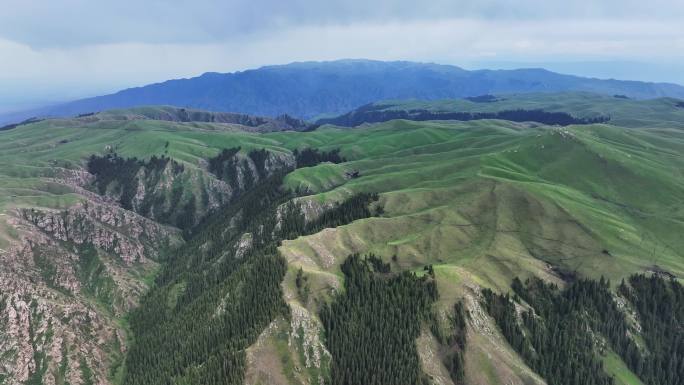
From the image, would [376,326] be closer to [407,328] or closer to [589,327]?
[407,328]

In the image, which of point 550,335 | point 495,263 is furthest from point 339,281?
point 550,335

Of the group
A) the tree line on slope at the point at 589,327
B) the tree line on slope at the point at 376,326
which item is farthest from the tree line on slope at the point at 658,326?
the tree line on slope at the point at 376,326

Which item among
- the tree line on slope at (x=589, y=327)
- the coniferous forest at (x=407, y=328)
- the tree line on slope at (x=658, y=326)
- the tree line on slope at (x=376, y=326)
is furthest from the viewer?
the tree line on slope at (x=658, y=326)

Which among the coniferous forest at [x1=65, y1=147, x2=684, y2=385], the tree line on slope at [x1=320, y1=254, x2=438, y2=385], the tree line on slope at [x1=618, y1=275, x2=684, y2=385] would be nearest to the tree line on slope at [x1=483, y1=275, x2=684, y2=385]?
the tree line on slope at [x1=618, y1=275, x2=684, y2=385]

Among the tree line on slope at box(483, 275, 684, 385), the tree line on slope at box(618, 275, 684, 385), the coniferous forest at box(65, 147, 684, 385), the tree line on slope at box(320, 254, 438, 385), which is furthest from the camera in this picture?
the tree line on slope at box(618, 275, 684, 385)

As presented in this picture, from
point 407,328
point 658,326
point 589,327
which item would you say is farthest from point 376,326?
Answer: point 658,326

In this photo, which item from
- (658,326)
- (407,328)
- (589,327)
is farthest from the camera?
(658,326)

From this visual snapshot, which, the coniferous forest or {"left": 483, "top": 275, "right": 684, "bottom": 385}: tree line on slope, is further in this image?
{"left": 483, "top": 275, "right": 684, "bottom": 385}: tree line on slope

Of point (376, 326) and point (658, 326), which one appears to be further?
point (658, 326)

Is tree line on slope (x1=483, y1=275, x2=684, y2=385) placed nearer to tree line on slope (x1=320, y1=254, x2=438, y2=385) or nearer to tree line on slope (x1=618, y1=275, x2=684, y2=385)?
tree line on slope (x1=618, y1=275, x2=684, y2=385)

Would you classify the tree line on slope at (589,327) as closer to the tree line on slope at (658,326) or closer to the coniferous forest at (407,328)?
the tree line on slope at (658,326)

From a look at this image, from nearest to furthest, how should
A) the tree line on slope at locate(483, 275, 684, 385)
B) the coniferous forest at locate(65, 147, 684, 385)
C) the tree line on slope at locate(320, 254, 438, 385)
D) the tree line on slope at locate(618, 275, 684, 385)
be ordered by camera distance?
1. the tree line on slope at locate(320, 254, 438, 385)
2. the coniferous forest at locate(65, 147, 684, 385)
3. the tree line on slope at locate(483, 275, 684, 385)
4. the tree line on slope at locate(618, 275, 684, 385)
